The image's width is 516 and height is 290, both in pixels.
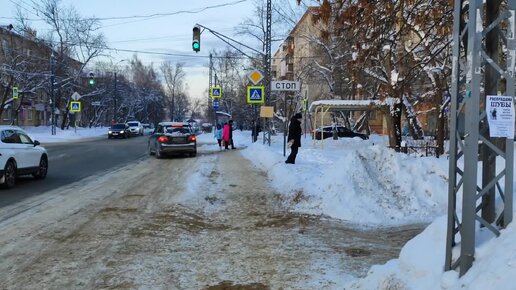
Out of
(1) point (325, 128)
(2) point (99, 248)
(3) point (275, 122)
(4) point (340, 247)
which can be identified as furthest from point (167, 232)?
(3) point (275, 122)

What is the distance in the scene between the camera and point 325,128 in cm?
4381

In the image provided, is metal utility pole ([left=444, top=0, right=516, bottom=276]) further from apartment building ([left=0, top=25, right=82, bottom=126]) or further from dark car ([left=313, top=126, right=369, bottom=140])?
apartment building ([left=0, top=25, right=82, bottom=126])

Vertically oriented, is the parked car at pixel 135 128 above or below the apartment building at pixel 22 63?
below

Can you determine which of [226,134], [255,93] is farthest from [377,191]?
[226,134]

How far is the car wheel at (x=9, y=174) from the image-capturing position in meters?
12.9

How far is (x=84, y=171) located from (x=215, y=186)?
6155 mm

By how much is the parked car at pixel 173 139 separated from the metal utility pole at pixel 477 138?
19.5 metres

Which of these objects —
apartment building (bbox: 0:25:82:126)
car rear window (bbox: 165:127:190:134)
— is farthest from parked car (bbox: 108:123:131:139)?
car rear window (bbox: 165:127:190:134)

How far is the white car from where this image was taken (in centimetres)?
1292

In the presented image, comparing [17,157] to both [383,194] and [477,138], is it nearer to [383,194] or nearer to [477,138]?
[383,194]

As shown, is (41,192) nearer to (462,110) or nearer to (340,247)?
(340,247)

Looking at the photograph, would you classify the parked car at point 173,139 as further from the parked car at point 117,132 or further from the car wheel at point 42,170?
the parked car at point 117,132

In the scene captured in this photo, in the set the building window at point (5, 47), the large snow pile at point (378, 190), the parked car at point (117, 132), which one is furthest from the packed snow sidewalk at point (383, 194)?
the building window at point (5, 47)

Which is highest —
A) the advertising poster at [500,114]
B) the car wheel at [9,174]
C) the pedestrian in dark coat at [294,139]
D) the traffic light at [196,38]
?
the traffic light at [196,38]
